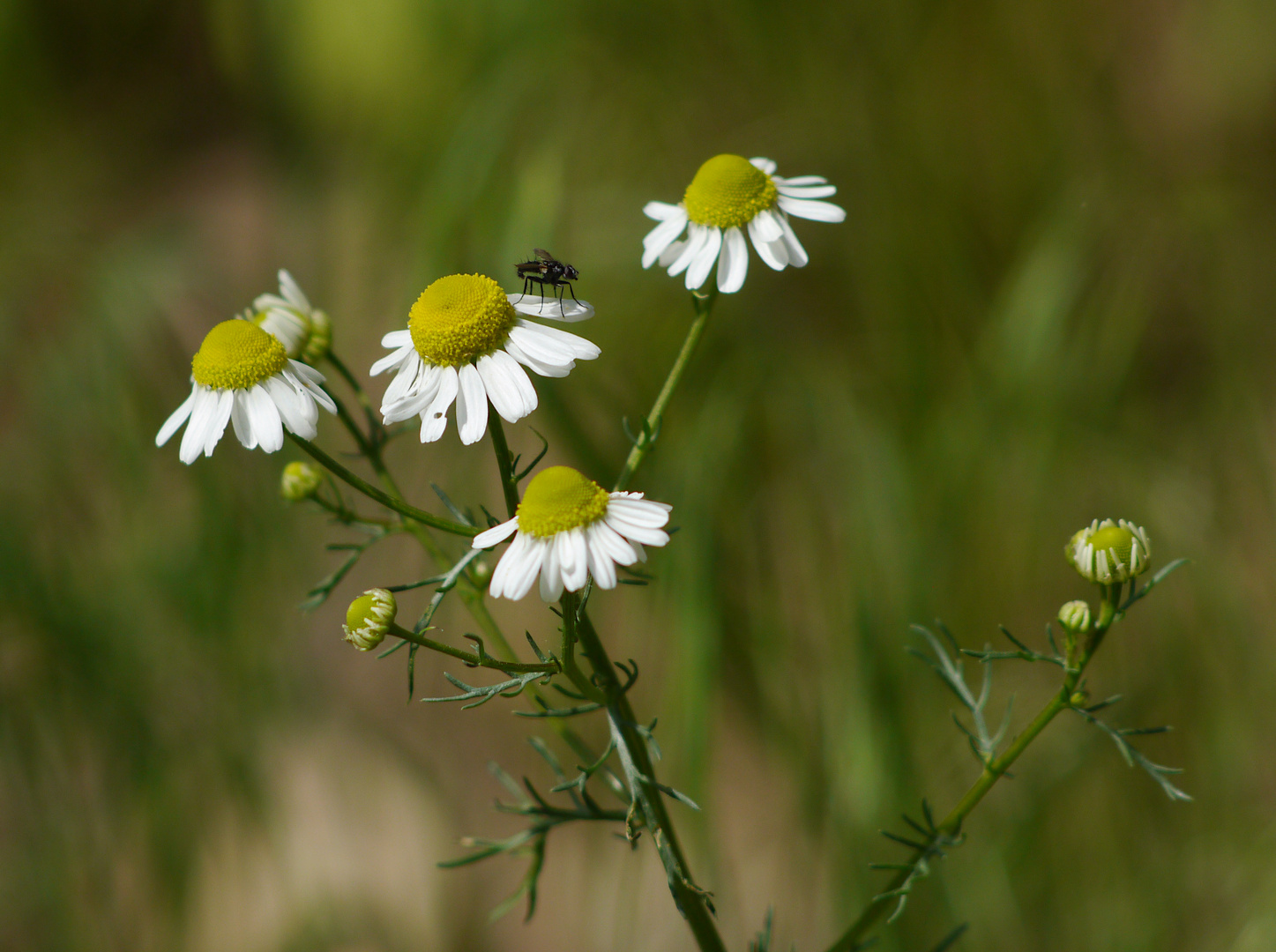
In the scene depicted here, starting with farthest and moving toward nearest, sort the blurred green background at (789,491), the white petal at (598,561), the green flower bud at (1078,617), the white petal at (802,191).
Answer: the blurred green background at (789,491) → the white petal at (802,191) → the green flower bud at (1078,617) → the white petal at (598,561)

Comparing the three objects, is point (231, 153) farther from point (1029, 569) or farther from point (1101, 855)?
point (1101, 855)

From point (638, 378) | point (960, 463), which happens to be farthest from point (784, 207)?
point (960, 463)

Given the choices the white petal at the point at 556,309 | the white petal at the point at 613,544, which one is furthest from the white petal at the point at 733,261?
A: the white petal at the point at 613,544

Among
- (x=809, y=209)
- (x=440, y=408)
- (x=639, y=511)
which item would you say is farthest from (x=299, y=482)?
(x=809, y=209)

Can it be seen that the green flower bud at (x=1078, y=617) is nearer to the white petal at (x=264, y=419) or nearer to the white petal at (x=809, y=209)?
the white petal at (x=809, y=209)

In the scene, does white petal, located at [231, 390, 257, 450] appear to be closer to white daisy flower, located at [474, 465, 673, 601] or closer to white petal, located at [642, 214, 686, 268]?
white daisy flower, located at [474, 465, 673, 601]
